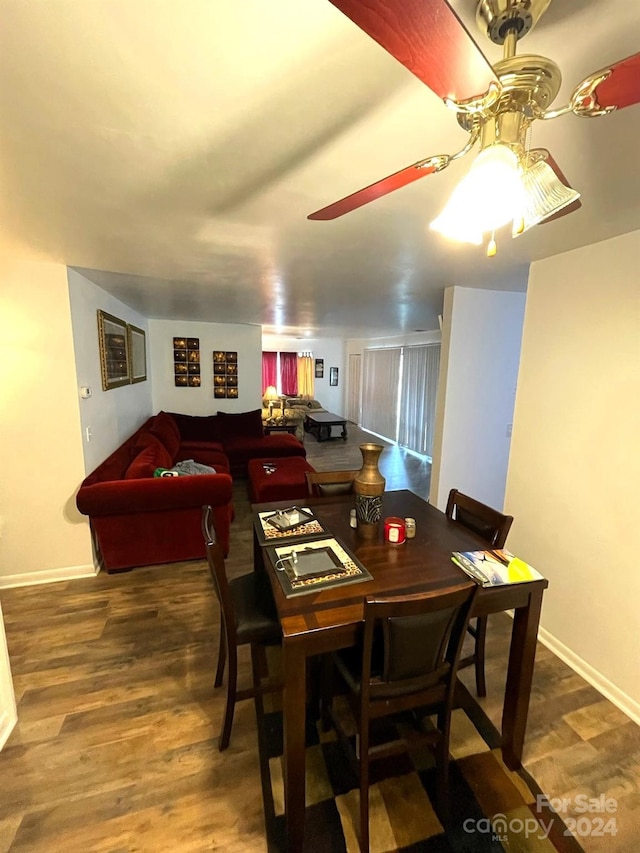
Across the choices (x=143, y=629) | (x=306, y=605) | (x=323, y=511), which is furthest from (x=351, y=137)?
(x=143, y=629)

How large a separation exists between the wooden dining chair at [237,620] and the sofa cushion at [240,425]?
399 cm

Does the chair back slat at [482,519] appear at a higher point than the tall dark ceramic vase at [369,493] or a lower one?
lower

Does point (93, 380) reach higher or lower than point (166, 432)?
higher

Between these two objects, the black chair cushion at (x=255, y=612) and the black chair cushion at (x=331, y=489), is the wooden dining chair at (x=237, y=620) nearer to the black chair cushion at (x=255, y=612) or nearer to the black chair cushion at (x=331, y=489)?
the black chair cushion at (x=255, y=612)

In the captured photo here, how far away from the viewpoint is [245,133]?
3.50ft

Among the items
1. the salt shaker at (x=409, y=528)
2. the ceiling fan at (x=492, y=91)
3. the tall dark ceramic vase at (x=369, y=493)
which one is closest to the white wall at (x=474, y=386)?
the salt shaker at (x=409, y=528)

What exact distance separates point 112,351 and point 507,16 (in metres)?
3.58

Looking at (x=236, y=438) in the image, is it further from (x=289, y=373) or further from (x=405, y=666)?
(x=289, y=373)

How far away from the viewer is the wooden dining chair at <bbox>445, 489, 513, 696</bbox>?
1.72 meters

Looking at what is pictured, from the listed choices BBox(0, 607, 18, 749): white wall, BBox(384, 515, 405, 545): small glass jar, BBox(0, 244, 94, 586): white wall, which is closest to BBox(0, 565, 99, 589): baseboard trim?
BBox(0, 244, 94, 586): white wall

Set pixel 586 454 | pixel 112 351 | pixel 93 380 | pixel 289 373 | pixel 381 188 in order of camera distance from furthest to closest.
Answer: pixel 289 373 < pixel 112 351 < pixel 93 380 < pixel 586 454 < pixel 381 188

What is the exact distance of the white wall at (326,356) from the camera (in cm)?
1012

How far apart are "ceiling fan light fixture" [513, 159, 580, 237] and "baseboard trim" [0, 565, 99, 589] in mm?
3383

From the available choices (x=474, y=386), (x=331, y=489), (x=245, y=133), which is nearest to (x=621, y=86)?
(x=245, y=133)
